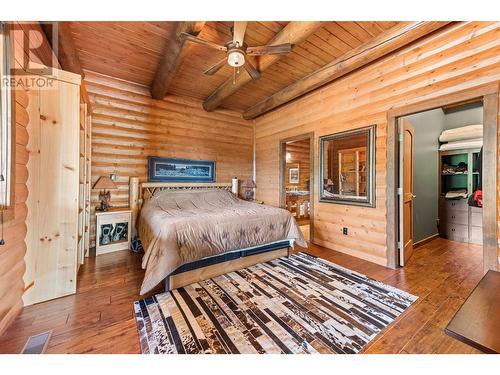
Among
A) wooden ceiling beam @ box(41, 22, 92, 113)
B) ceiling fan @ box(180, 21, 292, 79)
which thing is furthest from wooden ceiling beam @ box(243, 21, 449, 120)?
wooden ceiling beam @ box(41, 22, 92, 113)

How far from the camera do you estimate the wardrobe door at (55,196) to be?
2.00 m

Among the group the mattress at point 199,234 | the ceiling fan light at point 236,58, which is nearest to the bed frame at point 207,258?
the mattress at point 199,234

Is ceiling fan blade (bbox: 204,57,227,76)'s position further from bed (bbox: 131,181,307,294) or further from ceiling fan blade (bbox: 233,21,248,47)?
bed (bbox: 131,181,307,294)

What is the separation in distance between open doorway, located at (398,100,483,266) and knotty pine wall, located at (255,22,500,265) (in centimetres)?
114

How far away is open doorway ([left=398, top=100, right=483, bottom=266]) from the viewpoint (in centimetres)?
395

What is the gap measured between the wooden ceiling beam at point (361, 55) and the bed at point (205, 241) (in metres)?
2.30

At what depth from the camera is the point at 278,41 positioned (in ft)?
8.34

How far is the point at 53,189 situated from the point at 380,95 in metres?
4.18

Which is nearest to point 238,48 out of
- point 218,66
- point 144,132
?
point 218,66

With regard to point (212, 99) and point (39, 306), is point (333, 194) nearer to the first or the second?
point (212, 99)

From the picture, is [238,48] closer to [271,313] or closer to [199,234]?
[199,234]
